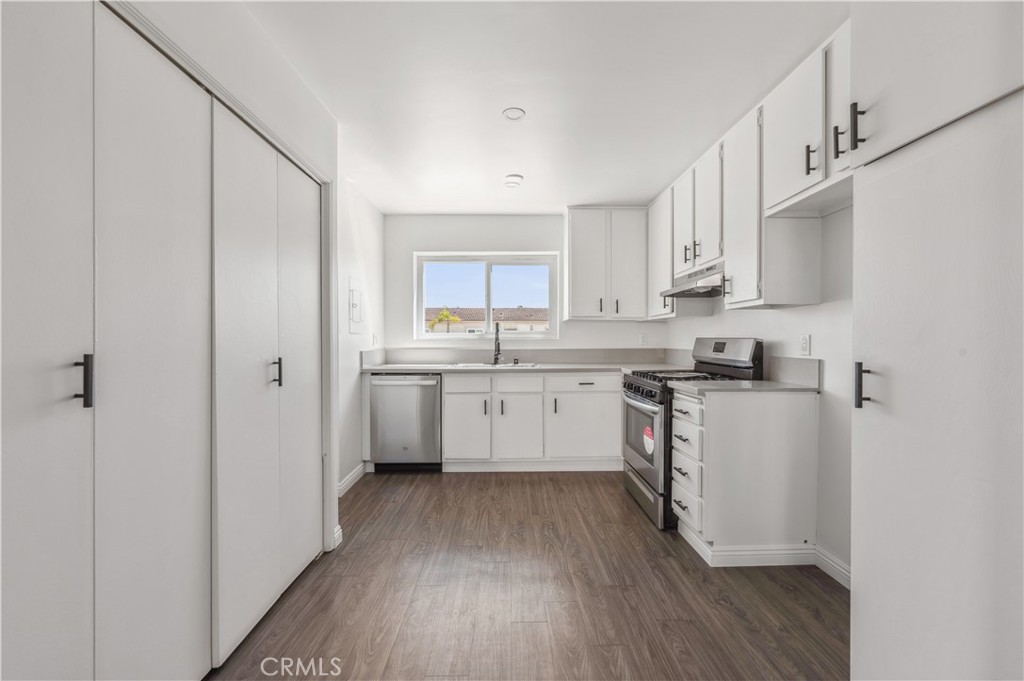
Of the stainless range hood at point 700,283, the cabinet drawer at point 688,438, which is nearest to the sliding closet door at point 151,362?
the cabinet drawer at point 688,438

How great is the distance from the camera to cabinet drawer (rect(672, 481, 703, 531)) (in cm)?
244

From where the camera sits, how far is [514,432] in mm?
4047

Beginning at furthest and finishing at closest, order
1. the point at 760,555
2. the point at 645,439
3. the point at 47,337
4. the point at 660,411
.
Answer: the point at 645,439, the point at 660,411, the point at 760,555, the point at 47,337

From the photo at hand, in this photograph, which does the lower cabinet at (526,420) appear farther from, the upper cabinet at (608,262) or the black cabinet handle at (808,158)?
the black cabinet handle at (808,158)

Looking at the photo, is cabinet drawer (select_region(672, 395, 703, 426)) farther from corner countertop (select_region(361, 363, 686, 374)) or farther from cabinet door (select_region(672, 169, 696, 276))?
corner countertop (select_region(361, 363, 686, 374))

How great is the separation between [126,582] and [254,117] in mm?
1625

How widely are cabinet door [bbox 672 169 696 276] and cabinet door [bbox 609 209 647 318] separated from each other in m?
0.67

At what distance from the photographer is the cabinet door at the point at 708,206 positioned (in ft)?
9.24

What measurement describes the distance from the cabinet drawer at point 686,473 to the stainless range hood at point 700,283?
42.4 inches

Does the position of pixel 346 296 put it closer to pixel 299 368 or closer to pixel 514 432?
pixel 299 368

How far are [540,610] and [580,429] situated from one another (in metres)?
2.20

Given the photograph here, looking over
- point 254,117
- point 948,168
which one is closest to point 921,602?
point 948,168

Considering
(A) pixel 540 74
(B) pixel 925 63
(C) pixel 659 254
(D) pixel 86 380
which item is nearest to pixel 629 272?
(C) pixel 659 254

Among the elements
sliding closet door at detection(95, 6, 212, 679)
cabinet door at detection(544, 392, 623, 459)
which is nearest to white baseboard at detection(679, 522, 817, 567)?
cabinet door at detection(544, 392, 623, 459)
